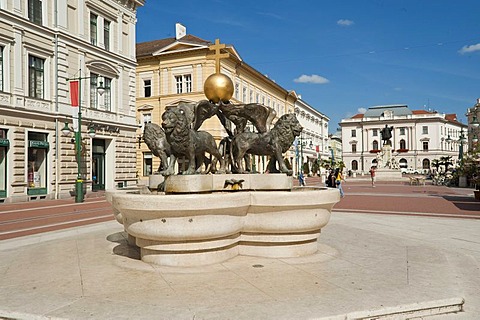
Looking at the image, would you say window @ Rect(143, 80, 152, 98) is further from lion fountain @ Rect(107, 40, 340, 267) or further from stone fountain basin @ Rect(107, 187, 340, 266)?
stone fountain basin @ Rect(107, 187, 340, 266)

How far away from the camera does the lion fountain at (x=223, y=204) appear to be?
5.72 metres

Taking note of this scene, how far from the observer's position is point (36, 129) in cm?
2336

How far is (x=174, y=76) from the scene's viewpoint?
45.4 meters

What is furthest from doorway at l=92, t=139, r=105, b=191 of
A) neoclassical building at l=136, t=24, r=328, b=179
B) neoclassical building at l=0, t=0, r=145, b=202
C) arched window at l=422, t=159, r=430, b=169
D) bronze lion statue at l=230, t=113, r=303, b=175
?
arched window at l=422, t=159, r=430, b=169

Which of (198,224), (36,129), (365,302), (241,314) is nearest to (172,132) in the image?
(198,224)

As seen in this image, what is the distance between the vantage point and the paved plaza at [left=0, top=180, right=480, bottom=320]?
4184 mm

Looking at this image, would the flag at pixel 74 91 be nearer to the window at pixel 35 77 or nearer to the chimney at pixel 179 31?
the window at pixel 35 77

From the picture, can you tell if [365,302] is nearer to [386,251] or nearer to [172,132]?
[386,251]

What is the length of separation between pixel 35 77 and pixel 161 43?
28261 mm

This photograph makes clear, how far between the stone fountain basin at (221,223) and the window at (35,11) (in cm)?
2203

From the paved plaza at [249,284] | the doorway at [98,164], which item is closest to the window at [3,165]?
the doorway at [98,164]

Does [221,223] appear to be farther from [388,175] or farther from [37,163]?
[388,175]

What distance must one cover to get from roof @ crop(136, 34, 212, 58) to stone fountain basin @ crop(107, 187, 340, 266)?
39069 millimetres

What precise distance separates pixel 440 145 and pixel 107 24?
3871 inches
